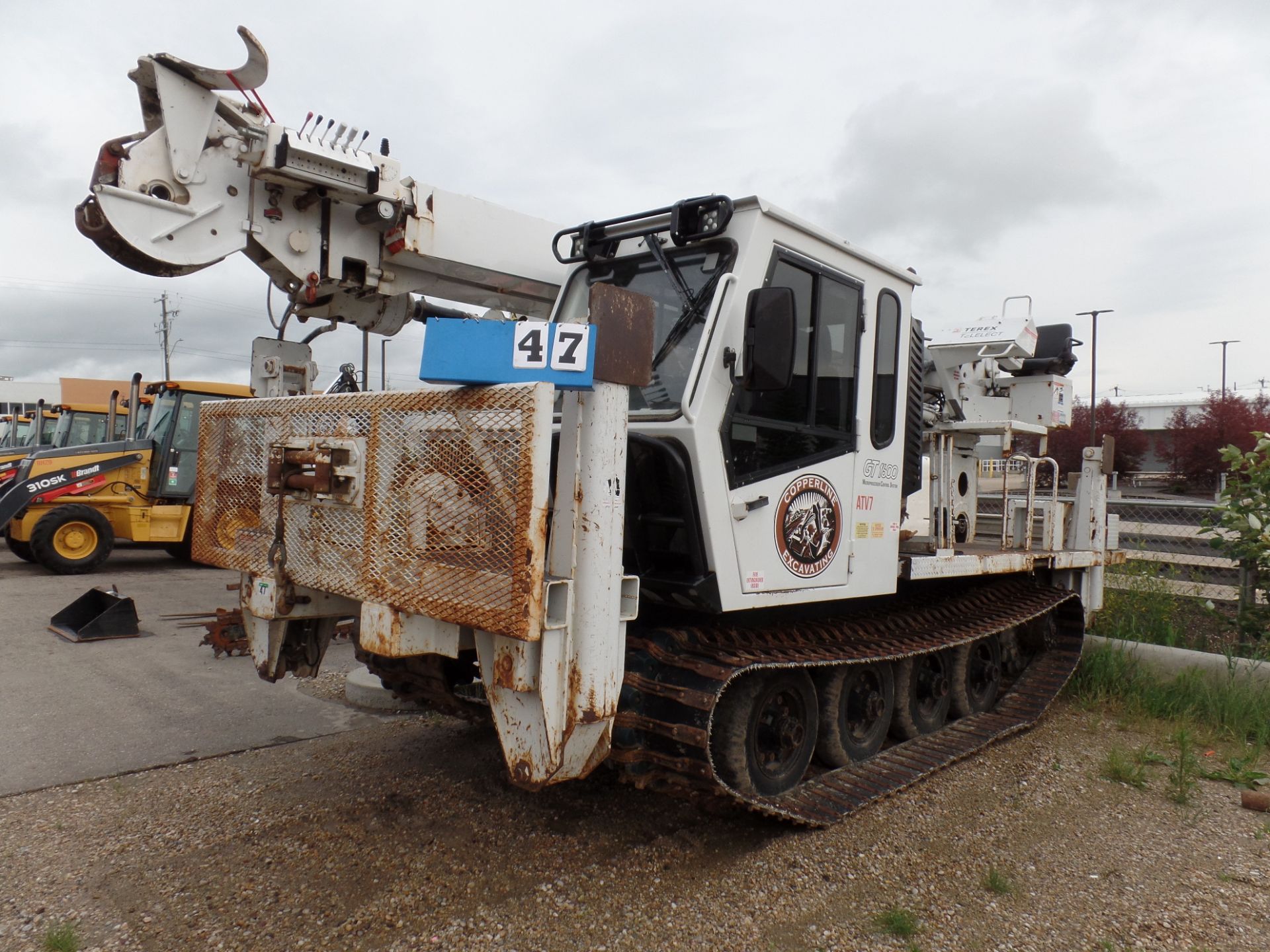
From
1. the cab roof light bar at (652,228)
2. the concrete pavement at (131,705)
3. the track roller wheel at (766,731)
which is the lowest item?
the concrete pavement at (131,705)

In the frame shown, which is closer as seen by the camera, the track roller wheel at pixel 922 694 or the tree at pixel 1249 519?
the track roller wheel at pixel 922 694

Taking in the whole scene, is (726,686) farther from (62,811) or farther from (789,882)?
(62,811)

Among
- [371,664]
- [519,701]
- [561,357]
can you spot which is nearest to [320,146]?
[561,357]

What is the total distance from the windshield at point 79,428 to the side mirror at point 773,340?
1551 centimetres

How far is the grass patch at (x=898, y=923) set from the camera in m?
3.24

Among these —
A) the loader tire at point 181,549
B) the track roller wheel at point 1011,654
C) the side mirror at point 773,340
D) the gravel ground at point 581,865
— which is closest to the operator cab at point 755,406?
the side mirror at point 773,340

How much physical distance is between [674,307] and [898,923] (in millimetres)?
2530

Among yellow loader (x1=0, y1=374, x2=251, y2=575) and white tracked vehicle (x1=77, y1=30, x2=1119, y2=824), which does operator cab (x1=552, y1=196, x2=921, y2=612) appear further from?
yellow loader (x1=0, y1=374, x2=251, y2=575)

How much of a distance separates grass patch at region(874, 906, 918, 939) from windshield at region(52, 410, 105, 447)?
52.7 ft

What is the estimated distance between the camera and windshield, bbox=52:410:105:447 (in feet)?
52.1

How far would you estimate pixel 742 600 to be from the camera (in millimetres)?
3668

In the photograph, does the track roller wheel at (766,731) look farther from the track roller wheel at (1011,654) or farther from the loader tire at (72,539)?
the loader tire at (72,539)

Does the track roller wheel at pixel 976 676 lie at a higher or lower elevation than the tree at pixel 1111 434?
lower

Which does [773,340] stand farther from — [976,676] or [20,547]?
[20,547]
